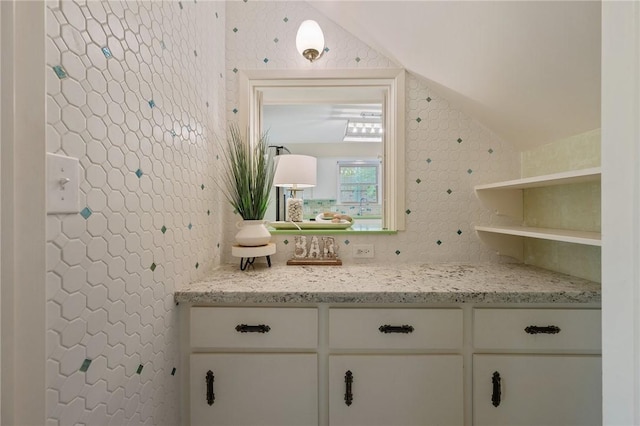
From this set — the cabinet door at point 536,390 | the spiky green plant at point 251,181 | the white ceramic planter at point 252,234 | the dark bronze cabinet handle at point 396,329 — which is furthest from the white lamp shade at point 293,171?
the cabinet door at point 536,390

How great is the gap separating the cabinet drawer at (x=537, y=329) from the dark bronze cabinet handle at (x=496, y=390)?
11 cm

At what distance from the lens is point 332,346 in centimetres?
103

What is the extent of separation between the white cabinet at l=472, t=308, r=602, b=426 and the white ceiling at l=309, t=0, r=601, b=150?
2.98 ft

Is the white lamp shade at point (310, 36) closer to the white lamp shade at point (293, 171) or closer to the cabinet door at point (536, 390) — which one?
the white lamp shade at point (293, 171)

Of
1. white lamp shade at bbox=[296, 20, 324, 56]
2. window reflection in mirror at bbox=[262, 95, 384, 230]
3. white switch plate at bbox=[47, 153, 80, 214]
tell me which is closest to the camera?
white switch plate at bbox=[47, 153, 80, 214]

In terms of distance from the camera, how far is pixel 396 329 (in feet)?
3.35

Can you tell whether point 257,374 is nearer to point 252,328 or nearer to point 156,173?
point 252,328

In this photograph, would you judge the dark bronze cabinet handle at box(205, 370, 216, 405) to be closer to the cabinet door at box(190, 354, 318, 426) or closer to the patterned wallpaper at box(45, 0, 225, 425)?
the cabinet door at box(190, 354, 318, 426)

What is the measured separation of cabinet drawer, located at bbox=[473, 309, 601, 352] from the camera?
1018 millimetres

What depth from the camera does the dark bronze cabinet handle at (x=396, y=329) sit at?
102 centimetres

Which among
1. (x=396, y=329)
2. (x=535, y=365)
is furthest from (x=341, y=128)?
(x=535, y=365)

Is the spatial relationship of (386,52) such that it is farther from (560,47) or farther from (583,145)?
(583,145)

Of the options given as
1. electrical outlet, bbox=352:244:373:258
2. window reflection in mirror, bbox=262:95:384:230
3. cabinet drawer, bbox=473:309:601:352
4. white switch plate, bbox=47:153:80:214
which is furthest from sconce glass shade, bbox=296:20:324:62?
window reflection in mirror, bbox=262:95:384:230
